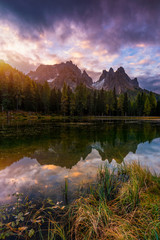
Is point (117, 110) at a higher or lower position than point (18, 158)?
higher

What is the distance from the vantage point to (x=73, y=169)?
Result: 22.9ft

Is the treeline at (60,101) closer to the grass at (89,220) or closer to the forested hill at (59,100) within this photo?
the forested hill at (59,100)

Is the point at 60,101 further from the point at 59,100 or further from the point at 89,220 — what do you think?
the point at 89,220

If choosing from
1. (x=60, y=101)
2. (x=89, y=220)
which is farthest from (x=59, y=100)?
(x=89, y=220)

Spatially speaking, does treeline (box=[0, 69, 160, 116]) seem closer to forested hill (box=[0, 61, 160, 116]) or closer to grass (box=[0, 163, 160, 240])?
forested hill (box=[0, 61, 160, 116])

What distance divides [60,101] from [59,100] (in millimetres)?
1041

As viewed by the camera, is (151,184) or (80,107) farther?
(80,107)

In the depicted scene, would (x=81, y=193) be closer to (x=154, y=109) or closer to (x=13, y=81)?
(x=13, y=81)

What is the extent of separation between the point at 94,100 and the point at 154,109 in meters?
42.4

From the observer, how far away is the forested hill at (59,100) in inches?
2322

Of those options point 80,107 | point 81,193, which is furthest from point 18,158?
point 80,107

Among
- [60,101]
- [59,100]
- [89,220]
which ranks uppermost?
[59,100]

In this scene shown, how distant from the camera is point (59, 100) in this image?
3177 inches

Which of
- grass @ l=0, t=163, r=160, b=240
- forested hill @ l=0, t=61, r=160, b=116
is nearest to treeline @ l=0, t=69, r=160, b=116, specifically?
forested hill @ l=0, t=61, r=160, b=116
